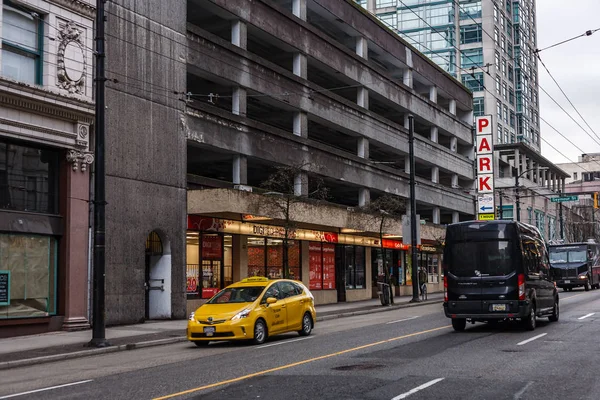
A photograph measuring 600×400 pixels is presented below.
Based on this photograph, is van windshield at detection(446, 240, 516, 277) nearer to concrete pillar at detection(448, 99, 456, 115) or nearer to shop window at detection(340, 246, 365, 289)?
shop window at detection(340, 246, 365, 289)

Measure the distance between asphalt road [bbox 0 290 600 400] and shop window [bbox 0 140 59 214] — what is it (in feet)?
23.0

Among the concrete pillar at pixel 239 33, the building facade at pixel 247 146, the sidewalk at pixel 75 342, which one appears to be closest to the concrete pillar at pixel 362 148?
the building facade at pixel 247 146

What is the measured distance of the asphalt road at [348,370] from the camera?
34.2 ft

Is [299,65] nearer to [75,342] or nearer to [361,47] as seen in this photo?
[361,47]

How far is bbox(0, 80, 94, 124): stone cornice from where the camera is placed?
21.3 metres

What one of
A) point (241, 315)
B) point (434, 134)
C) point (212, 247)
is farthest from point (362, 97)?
point (241, 315)

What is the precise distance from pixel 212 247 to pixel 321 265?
946 centimetres

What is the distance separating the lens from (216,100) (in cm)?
3491

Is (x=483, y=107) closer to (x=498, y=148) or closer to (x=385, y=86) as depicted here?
(x=498, y=148)

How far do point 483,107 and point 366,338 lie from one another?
74.4 meters

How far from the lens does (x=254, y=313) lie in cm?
1798

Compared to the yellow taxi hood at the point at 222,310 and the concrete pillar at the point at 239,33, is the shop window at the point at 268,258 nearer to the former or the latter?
the concrete pillar at the point at 239,33

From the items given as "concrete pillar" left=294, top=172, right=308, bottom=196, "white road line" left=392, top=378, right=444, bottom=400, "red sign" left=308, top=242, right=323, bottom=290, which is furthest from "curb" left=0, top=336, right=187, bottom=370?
"red sign" left=308, top=242, right=323, bottom=290

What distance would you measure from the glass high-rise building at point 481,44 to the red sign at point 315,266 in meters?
53.4
